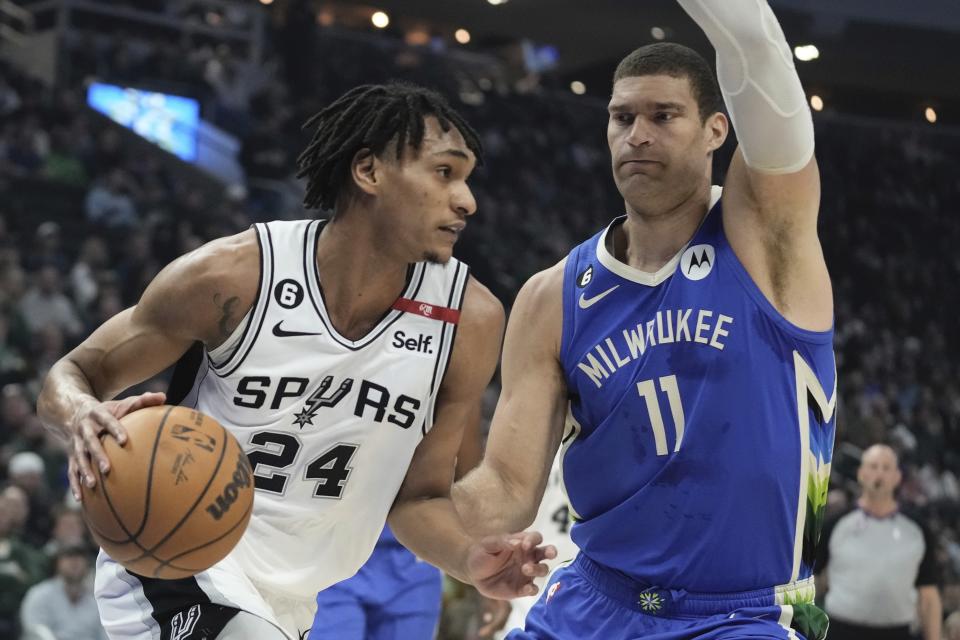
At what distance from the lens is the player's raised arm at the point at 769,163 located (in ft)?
10.1

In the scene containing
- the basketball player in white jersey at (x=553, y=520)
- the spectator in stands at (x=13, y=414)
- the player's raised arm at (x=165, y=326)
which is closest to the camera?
the player's raised arm at (x=165, y=326)

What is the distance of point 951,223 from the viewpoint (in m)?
23.0

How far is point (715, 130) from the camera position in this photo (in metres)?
3.54

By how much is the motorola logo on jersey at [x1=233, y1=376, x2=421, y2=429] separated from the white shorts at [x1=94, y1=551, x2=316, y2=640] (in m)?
0.44

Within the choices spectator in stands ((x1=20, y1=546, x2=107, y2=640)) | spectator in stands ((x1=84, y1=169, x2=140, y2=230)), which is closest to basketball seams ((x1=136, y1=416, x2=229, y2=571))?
spectator in stands ((x1=20, y1=546, x2=107, y2=640))

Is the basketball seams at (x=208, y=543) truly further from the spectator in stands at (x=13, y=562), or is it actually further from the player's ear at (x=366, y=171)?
the spectator in stands at (x=13, y=562)

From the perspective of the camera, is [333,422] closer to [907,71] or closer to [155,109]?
[155,109]

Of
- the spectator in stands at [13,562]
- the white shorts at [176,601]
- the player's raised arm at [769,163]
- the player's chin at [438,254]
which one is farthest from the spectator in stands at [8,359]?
the player's raised arm at [769,163]

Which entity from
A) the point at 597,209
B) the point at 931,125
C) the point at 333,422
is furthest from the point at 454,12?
the point at 333,422

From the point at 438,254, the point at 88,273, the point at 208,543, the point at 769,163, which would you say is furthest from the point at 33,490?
the point at 769,163

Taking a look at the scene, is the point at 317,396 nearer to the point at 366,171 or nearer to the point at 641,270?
the point at 366,171

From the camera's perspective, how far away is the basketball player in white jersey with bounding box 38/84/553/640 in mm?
3729

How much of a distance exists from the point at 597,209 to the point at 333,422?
18.0m

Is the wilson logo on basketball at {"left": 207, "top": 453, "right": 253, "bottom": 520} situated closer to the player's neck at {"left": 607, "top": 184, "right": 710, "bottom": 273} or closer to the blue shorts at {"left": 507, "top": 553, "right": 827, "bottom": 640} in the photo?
the blue shorts at {"left": 507, "top": 553, "right": 827, "bottom": 640}
